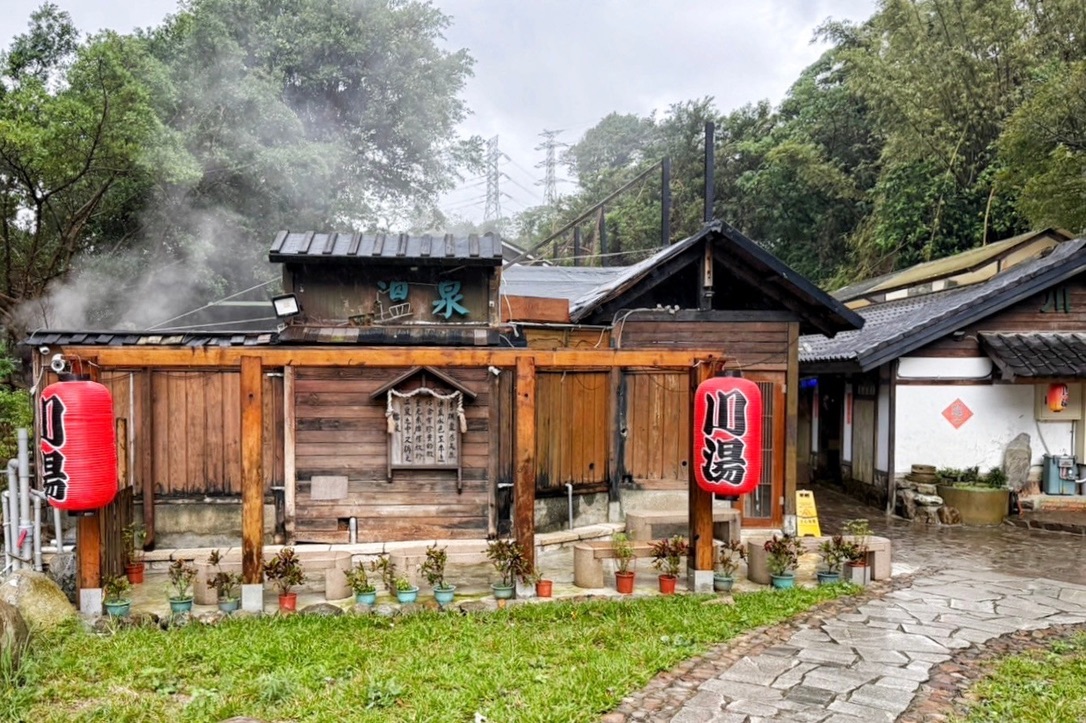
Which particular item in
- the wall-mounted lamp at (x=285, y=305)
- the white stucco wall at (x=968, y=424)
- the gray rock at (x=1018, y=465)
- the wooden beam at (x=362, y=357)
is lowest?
the gray rock at (x=1018, y=465)

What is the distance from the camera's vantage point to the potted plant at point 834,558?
8711 mm

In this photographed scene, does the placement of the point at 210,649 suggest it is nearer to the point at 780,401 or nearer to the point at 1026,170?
the point at 780,401

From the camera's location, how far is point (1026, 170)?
65.2 feet

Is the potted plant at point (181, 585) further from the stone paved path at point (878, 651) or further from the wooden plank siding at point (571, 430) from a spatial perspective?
the stone paved path at point (878, 651)

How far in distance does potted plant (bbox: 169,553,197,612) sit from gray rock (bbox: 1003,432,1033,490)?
14.1 metres

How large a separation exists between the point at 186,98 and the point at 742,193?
81.9 feet

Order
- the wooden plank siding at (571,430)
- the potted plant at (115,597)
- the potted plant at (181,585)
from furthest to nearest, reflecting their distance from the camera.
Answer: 1. the wooden plank siding at (571,430)
2. the potted plant at (181,585)
3. the potted plant at (115,597)

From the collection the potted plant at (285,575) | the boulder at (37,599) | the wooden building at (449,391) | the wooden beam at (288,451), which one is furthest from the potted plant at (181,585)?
the wooden beam at (288,451)

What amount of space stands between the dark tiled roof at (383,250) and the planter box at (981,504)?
9870 mm

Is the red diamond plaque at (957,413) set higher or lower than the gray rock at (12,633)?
higher

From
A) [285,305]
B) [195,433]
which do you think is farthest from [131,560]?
[285,305]

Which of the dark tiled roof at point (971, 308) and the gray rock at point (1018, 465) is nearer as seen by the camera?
the dark tiled roof at point (971, 308)

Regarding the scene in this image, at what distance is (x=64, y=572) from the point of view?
26.3 feet

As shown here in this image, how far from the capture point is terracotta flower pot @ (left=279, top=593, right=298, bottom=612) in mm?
7477
